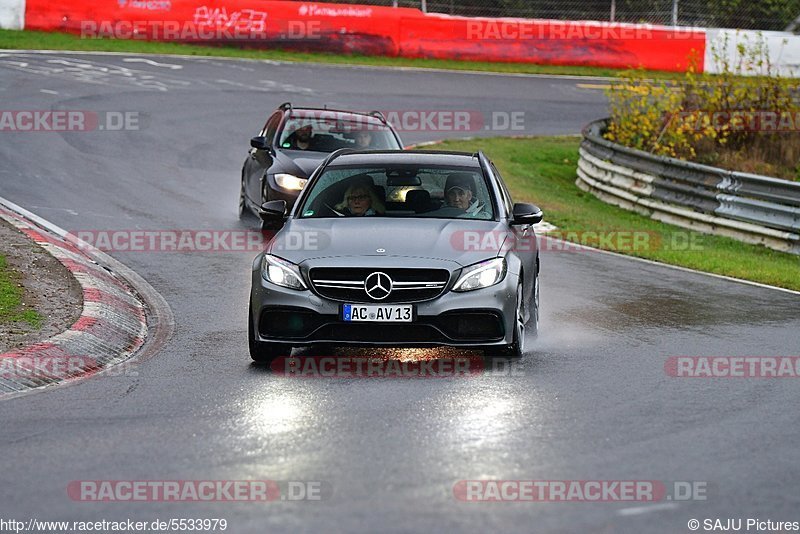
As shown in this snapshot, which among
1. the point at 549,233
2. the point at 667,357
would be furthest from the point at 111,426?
the point at 549,233

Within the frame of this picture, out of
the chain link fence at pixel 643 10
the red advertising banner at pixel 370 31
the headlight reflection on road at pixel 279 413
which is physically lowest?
the headlight reflection on road at pixel 279 413

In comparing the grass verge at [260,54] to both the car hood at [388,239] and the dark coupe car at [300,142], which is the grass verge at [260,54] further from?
Result: the car hood at [388,239]

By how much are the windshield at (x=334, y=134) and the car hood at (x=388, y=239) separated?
7.30 meters

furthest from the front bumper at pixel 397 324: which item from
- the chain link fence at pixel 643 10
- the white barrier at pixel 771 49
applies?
the white barrier at pixel 771 49

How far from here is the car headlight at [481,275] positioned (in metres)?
9.88

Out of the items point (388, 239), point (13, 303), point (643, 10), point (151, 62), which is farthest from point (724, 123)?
point (13, 303)

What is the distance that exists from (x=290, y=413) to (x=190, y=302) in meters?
4.76

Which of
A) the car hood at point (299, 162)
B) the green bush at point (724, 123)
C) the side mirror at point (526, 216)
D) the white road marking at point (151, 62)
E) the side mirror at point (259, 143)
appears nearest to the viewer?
the side mirror at point (526, 216)

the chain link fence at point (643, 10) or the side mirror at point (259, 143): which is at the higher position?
the chain link fence at point (643, 10)

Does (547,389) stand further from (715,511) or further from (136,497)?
(136,497)

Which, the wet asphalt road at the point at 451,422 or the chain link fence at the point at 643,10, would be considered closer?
the wet asphalt road at the point at 451,422

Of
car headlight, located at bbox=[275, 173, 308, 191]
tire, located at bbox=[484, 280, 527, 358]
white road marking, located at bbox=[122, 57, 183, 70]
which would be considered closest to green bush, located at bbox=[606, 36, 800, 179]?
car headlight, located at bbox=[275, 173, 308, 191]

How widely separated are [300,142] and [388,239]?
824 centimetres

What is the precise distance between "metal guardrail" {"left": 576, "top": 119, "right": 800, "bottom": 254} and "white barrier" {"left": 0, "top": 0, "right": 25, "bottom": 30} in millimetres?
18770
